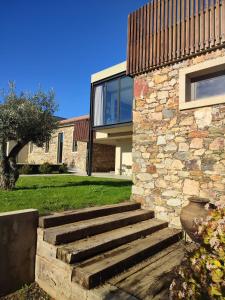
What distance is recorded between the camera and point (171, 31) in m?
5.51

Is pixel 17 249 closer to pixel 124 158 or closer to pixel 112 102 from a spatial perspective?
pixel 112 102

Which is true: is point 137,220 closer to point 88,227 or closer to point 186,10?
point 88,227

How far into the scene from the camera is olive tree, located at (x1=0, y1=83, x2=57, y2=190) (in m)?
7.68

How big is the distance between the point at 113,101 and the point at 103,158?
25.5 feet

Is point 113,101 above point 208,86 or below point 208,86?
above

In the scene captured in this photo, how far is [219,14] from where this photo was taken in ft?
15.4

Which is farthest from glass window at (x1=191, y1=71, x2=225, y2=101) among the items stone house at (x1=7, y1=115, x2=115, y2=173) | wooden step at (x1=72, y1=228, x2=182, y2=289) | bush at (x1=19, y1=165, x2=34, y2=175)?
bush at (x1=19, y1=165, x2=34, y2=175)

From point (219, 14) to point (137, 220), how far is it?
177 inches

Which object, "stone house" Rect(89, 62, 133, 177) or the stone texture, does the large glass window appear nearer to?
"stone house" Rect(89, 62, 133, 177)

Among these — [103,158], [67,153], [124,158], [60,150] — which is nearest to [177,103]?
[124,158]

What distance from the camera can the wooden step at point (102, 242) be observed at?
329 cm

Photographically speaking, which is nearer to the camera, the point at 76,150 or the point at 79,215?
the point at 79,215

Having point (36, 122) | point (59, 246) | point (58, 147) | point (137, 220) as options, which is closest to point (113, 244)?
point (59, 246)

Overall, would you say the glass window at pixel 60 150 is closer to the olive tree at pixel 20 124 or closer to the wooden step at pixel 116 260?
the olive tree at pixel 20 124
